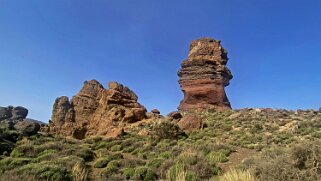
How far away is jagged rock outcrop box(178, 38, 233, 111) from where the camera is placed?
4772cm

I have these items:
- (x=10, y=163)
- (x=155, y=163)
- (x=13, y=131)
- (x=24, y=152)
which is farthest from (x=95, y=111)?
(x=155, y=163)

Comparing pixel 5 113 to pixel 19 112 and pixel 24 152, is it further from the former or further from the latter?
pixel 24 152

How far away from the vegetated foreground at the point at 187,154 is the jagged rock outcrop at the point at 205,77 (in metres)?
5.06

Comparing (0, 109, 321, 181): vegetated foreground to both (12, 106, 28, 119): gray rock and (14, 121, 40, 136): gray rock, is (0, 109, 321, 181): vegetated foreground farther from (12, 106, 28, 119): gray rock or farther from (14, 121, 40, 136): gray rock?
(12, 106, 28, 119): gray rock

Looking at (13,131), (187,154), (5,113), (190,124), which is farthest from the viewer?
(5,113)

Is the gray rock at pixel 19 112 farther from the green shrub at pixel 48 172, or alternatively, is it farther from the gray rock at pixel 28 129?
the green shrub at pixel 48 172

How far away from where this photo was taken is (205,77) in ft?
160

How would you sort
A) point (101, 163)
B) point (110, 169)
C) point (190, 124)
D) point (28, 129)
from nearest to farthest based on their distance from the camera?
point (110, 169), point (101, 163), point (28, 129), point (190, 124)

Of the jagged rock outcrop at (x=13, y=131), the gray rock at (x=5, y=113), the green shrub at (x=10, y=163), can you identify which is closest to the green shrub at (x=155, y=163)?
the green shrub at (x=10, y=163)

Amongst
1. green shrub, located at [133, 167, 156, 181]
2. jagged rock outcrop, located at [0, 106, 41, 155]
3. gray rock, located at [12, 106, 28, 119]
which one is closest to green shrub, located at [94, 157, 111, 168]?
green shrub, located at [133, 167, 156, 181]

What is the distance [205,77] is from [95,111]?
1800 cm

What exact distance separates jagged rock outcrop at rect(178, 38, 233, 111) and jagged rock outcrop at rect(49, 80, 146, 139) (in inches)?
406

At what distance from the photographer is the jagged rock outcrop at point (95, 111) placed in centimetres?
3703

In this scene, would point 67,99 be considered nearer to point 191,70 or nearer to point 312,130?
point 191,70
